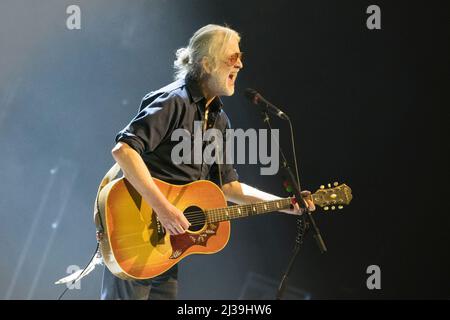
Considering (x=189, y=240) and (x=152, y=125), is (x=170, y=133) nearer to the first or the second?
(x=152, y=125)

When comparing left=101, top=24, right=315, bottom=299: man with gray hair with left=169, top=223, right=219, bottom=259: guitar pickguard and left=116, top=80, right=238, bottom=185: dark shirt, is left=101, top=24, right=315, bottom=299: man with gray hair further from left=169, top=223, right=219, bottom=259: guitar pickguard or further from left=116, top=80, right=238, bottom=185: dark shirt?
left=169, top=223, right=219, bottom=259: guitar pickguard

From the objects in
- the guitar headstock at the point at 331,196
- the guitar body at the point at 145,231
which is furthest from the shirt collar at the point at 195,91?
the guitar headstock at the point at 331,196

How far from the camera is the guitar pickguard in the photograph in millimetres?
2715

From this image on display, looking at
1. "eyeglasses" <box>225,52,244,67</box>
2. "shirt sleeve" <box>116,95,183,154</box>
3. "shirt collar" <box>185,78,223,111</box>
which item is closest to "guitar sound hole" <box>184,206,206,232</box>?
"shirt sleeve" <box>116,95,183,154</box>

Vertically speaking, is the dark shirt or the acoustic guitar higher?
the dark shirt

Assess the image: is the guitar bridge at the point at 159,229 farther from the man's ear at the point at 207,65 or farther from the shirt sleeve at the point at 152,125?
the man's ear at the point at 207,65

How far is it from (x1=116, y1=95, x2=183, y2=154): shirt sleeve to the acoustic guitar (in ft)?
0.64

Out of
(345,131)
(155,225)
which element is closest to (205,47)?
(155,225)

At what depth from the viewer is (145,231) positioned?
2.61 metres

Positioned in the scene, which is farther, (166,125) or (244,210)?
(244,210)

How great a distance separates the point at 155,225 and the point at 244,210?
57cm

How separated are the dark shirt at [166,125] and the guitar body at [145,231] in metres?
0.09
